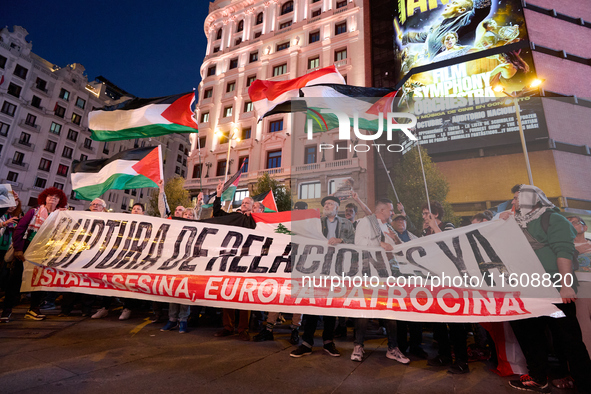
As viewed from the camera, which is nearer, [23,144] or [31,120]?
[23,144]

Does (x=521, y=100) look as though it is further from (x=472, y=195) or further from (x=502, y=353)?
(x=502, y=353)

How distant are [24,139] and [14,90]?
623 cm

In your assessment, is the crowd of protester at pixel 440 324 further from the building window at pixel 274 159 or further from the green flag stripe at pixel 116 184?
the building window at pixel 274 159

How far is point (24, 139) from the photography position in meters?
36.9

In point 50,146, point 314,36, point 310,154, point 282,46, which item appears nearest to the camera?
point 310,154

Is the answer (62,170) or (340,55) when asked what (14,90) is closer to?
(62,170)

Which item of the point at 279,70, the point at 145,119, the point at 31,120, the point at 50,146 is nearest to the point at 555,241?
the point at 145,119

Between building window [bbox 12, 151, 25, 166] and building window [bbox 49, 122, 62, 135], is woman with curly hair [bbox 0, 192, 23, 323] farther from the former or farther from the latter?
Result: building window [bbox 49, 122, 62, 135]

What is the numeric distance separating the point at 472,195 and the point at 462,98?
23.1 ft

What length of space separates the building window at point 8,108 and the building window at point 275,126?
3419cm

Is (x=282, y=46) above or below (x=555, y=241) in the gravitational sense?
above

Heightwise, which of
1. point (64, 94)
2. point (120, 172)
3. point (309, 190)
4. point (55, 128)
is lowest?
point (120, 172)

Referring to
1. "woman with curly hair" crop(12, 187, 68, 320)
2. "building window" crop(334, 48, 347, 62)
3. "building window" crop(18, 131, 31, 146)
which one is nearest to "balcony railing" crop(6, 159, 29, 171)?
"building window" crop(18, 131, 31, 146)

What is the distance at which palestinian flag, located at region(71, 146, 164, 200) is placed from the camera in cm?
673
